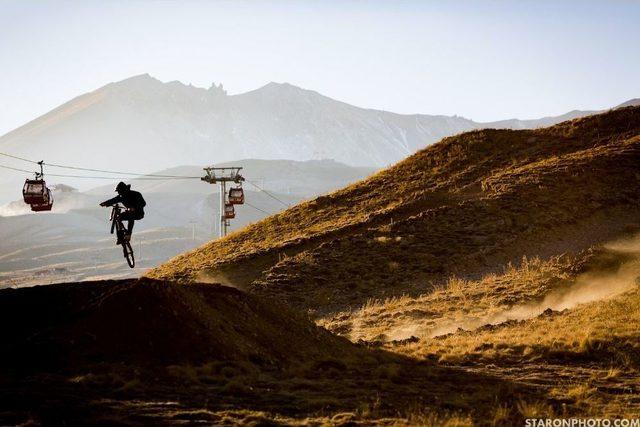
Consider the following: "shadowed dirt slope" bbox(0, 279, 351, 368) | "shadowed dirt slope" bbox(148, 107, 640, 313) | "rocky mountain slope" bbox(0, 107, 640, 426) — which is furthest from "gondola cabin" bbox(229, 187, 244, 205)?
"shadowed dirt slope" bbox(0, 279, 351, 368)

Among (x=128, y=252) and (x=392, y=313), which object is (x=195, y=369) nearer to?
(x=128, y=252)

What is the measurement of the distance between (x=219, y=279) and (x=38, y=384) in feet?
77.0

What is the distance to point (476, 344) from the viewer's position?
70.5 feet

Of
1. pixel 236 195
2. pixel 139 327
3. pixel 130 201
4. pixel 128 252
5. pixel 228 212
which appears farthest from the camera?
pixel 228 212

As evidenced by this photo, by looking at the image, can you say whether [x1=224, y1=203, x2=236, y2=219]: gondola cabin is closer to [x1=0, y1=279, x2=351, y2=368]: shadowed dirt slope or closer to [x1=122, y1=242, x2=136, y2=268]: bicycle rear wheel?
[x1=122, y1=242, x2=136, y2=268]: bicycle rear wheel

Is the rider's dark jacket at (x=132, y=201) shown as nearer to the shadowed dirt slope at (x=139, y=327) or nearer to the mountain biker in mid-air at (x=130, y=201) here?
the mountain biker in mid-air at (x=130, y=201)

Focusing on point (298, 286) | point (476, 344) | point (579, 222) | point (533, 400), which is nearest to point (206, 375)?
point (533, 400)

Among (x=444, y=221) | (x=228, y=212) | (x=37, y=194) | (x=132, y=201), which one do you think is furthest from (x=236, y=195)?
(x=132, y=201)

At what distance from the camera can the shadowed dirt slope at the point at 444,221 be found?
→ 3466 centimetres

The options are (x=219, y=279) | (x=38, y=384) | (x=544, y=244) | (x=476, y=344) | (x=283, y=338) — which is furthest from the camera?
(x=219, y=279)

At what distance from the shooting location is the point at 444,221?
128ft

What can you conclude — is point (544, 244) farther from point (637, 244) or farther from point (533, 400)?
point (533, 400)

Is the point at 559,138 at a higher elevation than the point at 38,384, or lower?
higher

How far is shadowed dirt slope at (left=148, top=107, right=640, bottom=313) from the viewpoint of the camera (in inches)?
1364
